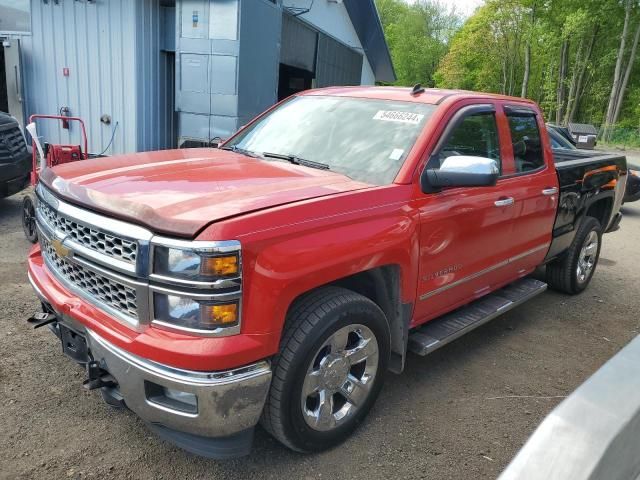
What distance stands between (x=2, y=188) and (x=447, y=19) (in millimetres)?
59502

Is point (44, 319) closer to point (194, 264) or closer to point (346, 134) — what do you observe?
point (194, 264)

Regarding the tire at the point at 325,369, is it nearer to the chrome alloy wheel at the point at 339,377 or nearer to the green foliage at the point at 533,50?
the chrome alloy wheel at the point at 339,377

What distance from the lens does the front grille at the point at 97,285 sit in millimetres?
2396

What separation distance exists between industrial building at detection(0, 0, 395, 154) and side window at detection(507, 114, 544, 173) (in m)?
6.08

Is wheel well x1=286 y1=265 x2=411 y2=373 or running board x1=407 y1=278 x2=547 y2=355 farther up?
wheel well x1=286 y1=265 x2=411 y2=373

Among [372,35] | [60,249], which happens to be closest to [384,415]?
[60,249]

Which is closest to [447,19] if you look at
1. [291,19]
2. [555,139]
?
[291,19]

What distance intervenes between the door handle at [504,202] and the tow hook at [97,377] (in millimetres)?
2648

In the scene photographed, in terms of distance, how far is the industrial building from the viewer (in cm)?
935

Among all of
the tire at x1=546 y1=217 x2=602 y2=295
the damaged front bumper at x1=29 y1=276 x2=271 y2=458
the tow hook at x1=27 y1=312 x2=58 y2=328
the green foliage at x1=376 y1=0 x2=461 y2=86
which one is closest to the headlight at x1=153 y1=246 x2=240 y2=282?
the damaged front bumper at x1=29 y1=276 x2=271 y2=458

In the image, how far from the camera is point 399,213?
9.72 ft

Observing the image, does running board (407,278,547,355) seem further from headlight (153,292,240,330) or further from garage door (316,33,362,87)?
garage door (316,33,362,87)

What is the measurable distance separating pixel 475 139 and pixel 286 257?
2006mm

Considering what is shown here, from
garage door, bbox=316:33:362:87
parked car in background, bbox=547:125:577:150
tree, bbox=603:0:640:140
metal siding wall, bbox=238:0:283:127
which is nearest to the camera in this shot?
parked car in background, bbox=547:125:577:150
